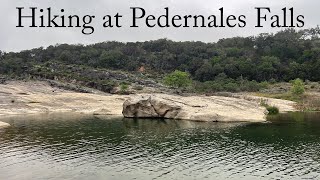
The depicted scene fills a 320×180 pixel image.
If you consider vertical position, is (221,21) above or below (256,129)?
above

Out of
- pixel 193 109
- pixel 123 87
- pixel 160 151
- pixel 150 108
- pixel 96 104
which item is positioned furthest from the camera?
pixel 123 87

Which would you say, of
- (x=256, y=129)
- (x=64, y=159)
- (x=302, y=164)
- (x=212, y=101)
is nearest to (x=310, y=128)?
(x=256, y=129)

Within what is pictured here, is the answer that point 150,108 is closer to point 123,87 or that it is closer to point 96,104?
point 96,104

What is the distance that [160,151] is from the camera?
47906 millimetres

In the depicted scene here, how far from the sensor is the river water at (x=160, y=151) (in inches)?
1476

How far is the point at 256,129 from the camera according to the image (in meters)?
67.7

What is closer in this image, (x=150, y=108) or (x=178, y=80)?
(x=150, y=108)

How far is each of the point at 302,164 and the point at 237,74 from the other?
480ft

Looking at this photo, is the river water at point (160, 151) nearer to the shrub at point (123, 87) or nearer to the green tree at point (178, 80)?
the shrub at point (123, 87)

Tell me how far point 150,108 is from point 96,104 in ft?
95.5

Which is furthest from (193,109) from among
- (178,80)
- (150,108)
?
(178,80)

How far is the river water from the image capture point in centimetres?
3750

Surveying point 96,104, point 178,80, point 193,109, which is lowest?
point 96,104

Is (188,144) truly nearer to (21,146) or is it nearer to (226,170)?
(226,170)
